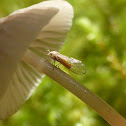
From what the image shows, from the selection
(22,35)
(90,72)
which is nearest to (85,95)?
(22,35)

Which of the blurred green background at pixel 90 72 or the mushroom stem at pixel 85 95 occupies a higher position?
the mushroom stem at pixel 85 95

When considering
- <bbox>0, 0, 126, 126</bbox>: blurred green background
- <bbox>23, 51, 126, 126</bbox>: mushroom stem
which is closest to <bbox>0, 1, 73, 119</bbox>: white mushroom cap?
<bbox>23, 51, 126, 126</bbox>: mushroom stem

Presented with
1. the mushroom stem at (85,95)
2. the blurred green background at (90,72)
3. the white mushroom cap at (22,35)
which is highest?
the white mushroom cap at (22,35)

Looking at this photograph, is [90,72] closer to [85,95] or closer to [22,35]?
[85,95]

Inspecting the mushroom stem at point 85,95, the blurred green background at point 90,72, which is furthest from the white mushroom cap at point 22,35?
the blurred green background at point 90,72

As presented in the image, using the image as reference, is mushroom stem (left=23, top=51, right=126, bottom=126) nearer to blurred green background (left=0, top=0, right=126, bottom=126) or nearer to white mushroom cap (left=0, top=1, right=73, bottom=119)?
white mushroom cap (left=0, top=1, right=73, bottom=119)

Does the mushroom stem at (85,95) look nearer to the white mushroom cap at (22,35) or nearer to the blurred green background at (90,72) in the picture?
the white mushroom cap at (22,35)

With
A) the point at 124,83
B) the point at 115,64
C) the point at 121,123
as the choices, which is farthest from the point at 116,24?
the point at 121,123
